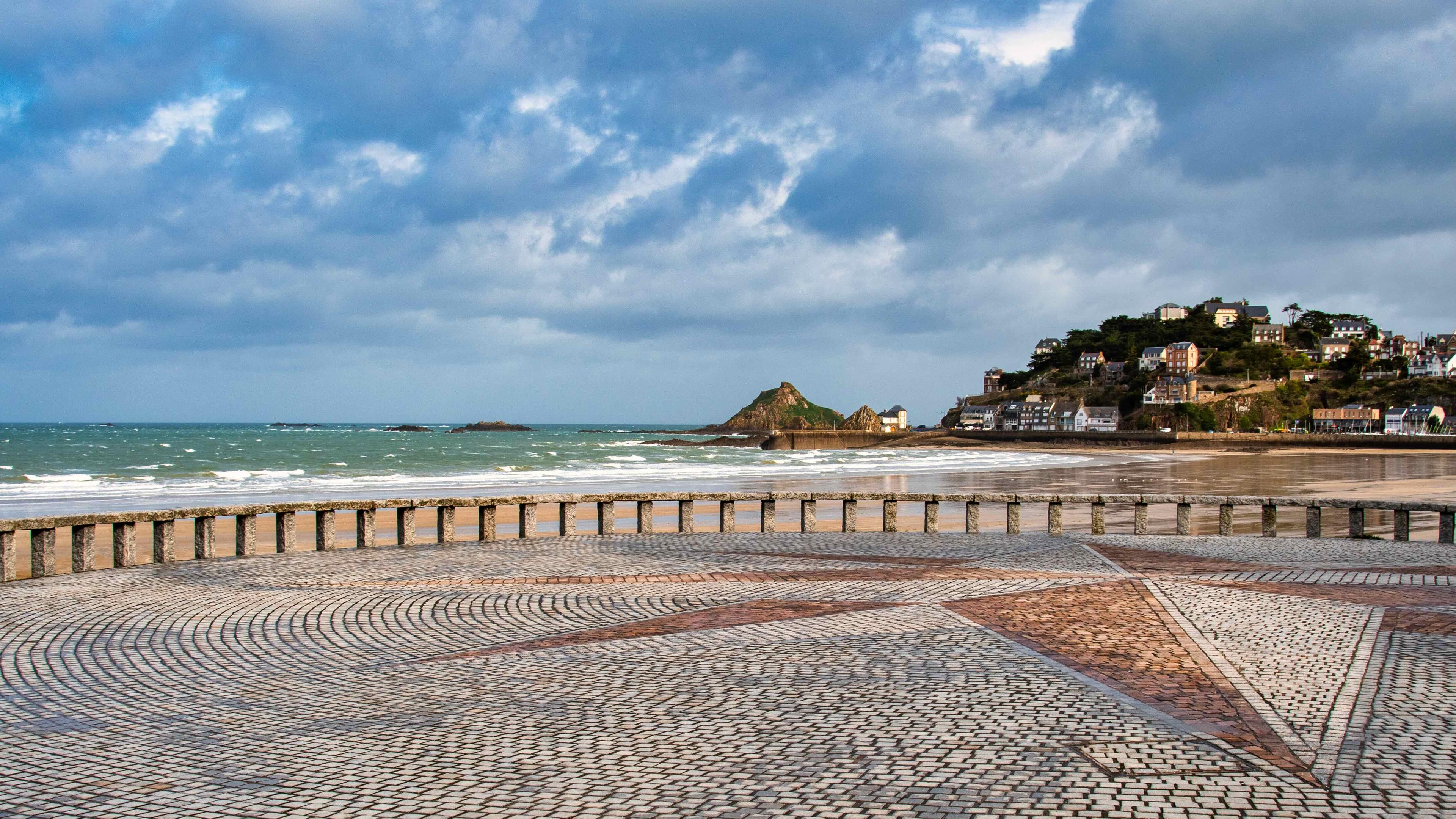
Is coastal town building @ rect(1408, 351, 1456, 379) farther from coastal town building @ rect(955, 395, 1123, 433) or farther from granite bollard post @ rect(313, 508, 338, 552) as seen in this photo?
granite bollard post @ rect(313, 508, 338, 552)

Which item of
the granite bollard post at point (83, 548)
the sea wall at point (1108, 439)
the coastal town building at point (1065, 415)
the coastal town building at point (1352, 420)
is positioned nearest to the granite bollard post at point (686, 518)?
the granite bollard post at point (83, 548)

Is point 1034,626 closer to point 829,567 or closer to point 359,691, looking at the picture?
point 829,567

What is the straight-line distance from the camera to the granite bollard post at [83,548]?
12.4 m

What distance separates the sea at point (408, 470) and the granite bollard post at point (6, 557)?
16011mm

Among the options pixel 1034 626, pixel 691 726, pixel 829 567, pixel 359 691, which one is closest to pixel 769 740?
pixel 691 726

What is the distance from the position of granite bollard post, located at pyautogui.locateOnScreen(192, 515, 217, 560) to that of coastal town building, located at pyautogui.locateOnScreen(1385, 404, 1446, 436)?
131125 mm

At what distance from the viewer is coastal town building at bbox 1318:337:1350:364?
156250mm

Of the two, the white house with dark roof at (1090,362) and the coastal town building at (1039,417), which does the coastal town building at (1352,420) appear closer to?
the coastal town building at (1039,417)

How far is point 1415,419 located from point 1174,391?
28.1 meters

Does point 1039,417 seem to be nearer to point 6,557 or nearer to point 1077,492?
point 1077,492

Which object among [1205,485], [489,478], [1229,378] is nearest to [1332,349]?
[1229,378]

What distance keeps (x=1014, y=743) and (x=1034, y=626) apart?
3.35m

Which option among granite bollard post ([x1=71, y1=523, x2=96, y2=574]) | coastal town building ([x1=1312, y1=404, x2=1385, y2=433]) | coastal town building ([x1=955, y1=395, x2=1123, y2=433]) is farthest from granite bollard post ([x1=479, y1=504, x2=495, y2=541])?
coastal town building ([x1=1312, y1=404, x2=1385, y2=433])

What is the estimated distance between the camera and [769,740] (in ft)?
18.2
